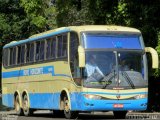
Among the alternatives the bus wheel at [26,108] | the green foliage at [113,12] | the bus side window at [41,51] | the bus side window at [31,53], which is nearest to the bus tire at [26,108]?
the bus wheel at [26,108]

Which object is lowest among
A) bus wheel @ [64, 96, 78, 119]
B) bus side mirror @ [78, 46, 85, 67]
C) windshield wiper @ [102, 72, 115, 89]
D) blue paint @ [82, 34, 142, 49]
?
bus wheel @ [64, 96, 78, 119]

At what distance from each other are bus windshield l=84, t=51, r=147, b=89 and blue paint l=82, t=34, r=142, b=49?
0.24 metres

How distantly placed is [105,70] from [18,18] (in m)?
47.6

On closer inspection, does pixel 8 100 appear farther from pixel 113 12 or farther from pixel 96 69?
pixel 96 69

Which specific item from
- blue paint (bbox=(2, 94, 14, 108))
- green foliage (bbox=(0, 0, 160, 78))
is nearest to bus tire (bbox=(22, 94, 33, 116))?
blue paint (bbox=(2, 94, 14, 108))

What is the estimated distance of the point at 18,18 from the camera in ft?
220

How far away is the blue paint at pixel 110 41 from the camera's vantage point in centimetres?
2070

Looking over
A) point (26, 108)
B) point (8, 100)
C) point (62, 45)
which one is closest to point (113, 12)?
point (8, 100)

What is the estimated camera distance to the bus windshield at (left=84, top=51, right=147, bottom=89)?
66.5 ft

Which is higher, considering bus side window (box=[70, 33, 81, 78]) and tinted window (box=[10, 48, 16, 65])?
tinted window (box=[10, 48, 16, 65])

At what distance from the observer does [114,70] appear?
67.1ft

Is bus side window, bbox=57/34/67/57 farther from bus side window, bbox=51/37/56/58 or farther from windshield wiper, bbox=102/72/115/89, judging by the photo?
windshield wiper, bbox=102/72/115/89

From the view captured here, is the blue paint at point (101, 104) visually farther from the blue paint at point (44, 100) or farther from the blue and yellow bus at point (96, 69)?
the blue paint at point (44, 100)

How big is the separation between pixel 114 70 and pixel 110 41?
1.13 m
